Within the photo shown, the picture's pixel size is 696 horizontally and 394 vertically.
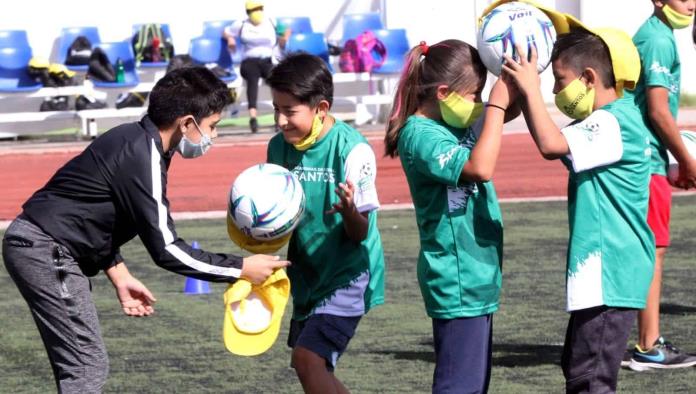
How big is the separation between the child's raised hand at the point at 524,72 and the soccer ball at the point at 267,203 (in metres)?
0.97

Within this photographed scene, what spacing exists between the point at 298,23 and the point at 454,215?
18859 millimetres

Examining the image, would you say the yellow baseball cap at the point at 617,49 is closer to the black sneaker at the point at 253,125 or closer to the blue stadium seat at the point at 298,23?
the black sneaker at the point at 253,125

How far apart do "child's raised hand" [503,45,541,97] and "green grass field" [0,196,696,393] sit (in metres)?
2.27

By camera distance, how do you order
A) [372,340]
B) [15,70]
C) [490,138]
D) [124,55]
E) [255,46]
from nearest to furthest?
[490,138]
[372,340]
[255,46]
[15,70]
[124,55]

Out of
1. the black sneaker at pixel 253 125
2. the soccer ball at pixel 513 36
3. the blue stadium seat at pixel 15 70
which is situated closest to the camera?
the soccer ball at pixel 513 36

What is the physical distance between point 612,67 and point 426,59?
0.69 metres

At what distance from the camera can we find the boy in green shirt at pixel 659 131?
273 inches

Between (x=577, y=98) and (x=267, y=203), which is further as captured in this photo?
(x=267, y=203)

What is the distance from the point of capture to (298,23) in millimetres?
23609

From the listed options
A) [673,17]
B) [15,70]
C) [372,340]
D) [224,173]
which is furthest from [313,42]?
[673,17]

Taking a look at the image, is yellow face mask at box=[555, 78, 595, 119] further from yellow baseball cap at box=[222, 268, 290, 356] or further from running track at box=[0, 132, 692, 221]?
running track at box=[0, 132, 692, 221]

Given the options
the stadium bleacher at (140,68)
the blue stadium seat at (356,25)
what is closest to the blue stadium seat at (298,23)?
the stadium bleacher at (140,68)

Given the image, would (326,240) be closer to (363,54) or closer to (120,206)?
(120,206)

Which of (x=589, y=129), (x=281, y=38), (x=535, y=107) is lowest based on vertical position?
(x=281, y=38)
